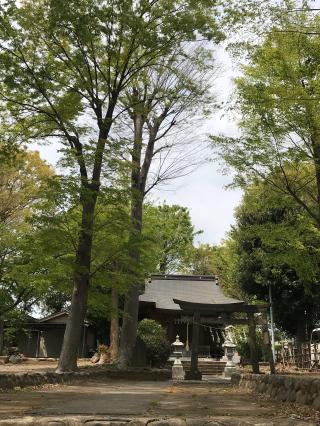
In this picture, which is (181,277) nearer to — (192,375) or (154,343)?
(154,343)

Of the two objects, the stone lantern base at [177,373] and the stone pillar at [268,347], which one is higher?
the stone pillar at [268,347]

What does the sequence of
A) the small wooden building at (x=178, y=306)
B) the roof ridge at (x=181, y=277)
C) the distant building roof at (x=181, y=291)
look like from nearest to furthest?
the small wooden building at (x=178, y=306), the distant building roof at (x=181, y=291), the roof ridge at (x=181, y=277)

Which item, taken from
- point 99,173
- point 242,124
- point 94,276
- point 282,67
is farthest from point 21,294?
point 282,67

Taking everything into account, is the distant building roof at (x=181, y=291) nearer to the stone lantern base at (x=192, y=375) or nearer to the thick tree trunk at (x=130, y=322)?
the thick tree trunk at (x=130, y=322)

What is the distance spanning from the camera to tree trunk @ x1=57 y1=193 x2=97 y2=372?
38.3 ft

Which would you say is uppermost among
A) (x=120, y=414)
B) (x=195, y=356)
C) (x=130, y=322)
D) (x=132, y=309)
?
(x=132, y=309)

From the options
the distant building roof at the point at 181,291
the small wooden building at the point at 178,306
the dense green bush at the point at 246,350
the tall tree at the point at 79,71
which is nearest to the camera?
the tall tree at the point at 79,71

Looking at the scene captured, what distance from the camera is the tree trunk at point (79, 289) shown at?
1167 centimetres

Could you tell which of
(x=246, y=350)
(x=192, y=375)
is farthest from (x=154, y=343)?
(x=246, y=350)

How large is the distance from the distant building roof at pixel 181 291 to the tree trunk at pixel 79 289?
1202 cm

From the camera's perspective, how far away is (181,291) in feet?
92.1

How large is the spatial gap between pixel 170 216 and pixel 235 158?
26.1 metres

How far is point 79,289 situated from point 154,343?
22.8 ft

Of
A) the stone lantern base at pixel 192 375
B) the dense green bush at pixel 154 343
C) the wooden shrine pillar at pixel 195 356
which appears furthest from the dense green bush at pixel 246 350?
the stone lantern base at pixel 192 375
